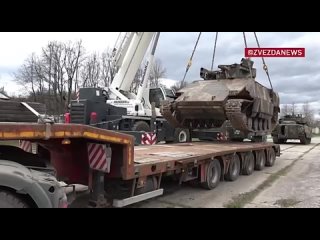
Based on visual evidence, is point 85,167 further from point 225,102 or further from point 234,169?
point 225,102

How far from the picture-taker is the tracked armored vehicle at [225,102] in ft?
37.9

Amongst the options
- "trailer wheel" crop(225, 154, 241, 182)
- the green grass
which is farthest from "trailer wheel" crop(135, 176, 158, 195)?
"trailer wheel" crop(225, 154, 241, 182)

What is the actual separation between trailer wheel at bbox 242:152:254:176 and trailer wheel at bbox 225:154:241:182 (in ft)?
1.74

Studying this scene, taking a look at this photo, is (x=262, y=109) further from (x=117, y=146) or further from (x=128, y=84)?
(x=117, y=146)

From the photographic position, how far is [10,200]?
3.54 meters

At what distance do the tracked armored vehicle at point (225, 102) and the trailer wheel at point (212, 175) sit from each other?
282cm

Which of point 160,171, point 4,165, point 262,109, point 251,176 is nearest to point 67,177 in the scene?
point 160,171

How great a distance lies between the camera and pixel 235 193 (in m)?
8.06

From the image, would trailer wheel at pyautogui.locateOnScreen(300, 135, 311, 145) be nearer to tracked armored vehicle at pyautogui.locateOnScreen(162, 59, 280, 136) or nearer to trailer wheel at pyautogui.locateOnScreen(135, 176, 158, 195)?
tracked armored vehicle at pyautogui.locateOnScreen(162, 59, 280, 136)

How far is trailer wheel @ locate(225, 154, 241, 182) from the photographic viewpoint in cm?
947

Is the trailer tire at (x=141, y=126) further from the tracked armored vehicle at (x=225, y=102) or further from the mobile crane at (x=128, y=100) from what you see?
the tracked armored vehicle at (x=225, y=102)

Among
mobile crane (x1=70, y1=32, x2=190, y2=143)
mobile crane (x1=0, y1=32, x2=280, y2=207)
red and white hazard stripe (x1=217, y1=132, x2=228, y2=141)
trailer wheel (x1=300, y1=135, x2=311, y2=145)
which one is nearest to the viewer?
mobile crane (x1=0, y1=32, x2=280, y2=207)

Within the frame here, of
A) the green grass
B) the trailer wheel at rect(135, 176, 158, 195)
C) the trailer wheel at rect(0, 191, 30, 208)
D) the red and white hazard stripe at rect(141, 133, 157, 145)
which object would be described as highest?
the red and white hazard stripe at rect(141, 133, 157, 145)

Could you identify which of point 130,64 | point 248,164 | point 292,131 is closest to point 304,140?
point 292,131
